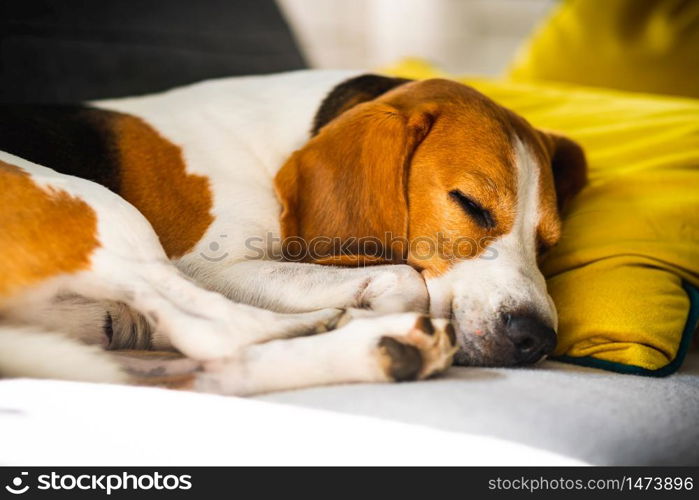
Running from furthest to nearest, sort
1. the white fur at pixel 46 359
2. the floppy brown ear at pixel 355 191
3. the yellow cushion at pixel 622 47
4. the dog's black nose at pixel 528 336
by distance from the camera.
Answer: the yellow cushion at pixel 622 47 < the floppy brown ear at pixel 355 191 < the dog's black nose at pixel 528 336 < the white fur at pixel 46 359

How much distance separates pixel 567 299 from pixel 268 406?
3.22ft

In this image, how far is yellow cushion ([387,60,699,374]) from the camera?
1.61 meters

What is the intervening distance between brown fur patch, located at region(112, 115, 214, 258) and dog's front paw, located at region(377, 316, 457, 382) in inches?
29.6

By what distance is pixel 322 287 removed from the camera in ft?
5.29

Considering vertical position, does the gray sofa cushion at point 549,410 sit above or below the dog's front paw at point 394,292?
below

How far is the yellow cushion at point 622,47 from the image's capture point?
3.36 m

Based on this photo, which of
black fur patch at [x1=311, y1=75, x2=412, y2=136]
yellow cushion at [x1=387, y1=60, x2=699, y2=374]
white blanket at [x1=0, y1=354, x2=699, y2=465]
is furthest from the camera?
black fur patch at [x1=311, y1=75, x2=412, y2=136]

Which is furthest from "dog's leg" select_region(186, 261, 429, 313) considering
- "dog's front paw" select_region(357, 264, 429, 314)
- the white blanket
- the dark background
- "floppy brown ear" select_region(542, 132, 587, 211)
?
the dark background

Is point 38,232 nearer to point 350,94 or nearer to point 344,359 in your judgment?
point 344,359

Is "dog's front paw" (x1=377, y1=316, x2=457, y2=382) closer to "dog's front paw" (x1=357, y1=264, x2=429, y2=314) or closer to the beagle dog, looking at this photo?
the beagle dog

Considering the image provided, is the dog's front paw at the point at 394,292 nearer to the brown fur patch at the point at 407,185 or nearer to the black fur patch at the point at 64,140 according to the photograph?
the brown fur patch at the point at 407,185

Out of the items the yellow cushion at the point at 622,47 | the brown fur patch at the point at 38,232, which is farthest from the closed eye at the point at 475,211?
the yellow cushion at the point at 622,47
